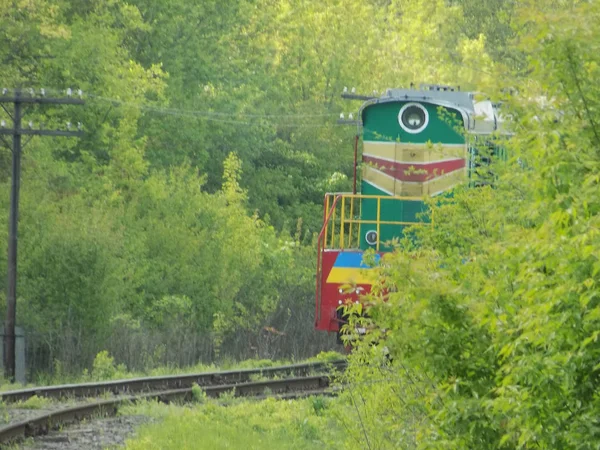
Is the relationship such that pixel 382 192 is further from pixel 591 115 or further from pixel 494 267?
pixel 591 115

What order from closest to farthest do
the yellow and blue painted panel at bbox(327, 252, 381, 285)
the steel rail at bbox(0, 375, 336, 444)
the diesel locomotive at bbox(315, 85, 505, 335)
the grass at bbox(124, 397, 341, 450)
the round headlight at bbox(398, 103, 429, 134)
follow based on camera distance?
the grass at bbox(124, 397, 341, 450), the steel rail at bbox(0, 375, 336, 444), the yellow and blue painted panel at bbox(327, 252, 381, 285), the diesel locomotive at bbox(315, 85, 505, 335), the round headlight at bbox(398, 103, 429, 134)

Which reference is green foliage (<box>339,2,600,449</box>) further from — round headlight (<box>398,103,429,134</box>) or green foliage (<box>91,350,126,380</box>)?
green foliage (<box>91,350,126,380</box>)

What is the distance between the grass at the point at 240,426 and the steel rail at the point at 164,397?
42 centimetres

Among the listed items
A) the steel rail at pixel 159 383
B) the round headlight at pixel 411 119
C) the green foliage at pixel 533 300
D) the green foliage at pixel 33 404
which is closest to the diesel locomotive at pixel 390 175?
the round headlight at pixel 411 119

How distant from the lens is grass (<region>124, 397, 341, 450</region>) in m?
13.1

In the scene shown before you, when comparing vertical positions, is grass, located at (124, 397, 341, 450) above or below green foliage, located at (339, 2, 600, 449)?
below

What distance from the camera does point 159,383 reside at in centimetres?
1953

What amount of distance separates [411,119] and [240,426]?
5.90 metres

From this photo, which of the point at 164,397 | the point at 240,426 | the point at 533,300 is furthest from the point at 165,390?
the point at 533,300

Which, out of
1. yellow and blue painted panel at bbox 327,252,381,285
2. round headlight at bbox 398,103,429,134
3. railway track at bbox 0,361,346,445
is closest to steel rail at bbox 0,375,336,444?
railway track at bbox 0,361,346,445

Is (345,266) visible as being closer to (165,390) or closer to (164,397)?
(164,397)

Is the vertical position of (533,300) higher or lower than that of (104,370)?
higher

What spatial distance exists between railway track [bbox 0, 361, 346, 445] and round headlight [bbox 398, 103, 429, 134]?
3695mm

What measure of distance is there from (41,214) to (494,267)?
22.8m
